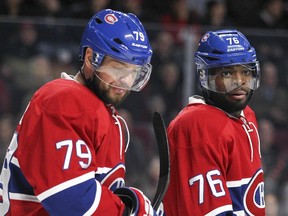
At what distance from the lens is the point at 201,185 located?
305 centimetres

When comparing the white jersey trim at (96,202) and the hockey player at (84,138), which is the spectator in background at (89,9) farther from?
the white jersey trim at (96,202)

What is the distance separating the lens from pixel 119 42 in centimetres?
269

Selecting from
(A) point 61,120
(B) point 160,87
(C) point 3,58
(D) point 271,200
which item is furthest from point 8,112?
(A) point 61,120

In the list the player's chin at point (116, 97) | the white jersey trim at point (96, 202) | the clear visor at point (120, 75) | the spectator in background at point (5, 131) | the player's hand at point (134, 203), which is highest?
the clear visor at point (120, 75)

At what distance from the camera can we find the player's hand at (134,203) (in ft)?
8.62

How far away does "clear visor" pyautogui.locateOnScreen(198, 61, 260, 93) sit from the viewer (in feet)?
10.4

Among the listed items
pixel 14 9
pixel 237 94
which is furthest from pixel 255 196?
pixel 14 9

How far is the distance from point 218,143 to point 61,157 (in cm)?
73

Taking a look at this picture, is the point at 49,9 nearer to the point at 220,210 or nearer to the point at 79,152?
the point at 220,210

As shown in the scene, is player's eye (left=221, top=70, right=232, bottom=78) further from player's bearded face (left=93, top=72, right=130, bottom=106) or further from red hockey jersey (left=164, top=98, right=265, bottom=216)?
player's bearded face (left=93, top=72, right=130, bottom=106)

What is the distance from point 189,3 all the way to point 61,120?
4618 millimetres

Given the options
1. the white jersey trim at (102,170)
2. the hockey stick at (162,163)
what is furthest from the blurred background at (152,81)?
the white jersey trim at (102,170)

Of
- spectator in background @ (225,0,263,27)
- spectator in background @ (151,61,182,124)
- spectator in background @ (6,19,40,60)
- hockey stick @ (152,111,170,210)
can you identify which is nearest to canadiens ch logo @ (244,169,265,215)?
hockey stick @ (152,111,170,210)

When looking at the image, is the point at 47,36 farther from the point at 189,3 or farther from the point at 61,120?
the point at 61,120
